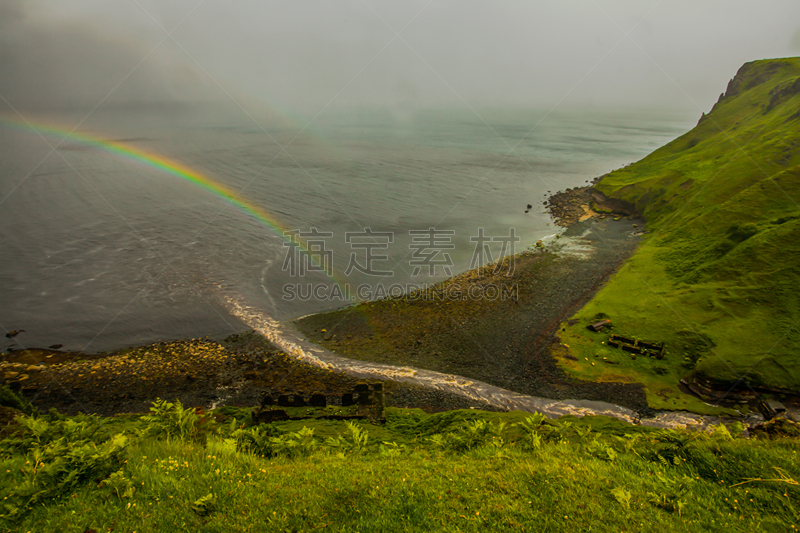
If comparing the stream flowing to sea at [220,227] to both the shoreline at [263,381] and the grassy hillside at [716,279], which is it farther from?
the grassy hillside at [716,279]

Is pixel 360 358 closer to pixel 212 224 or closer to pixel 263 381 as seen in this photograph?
pixel 263 381

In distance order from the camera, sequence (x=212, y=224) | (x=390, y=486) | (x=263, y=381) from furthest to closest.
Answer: (x=212, y=224), (x=263, y=381), (x=390, y=486)

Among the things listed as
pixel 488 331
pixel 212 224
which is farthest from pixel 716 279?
pixel 212 224

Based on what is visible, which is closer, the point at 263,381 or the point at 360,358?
the point at 263,381

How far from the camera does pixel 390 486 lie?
9.68 meters

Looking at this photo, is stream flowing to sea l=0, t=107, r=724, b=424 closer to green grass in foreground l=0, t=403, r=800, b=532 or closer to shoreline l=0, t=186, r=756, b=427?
shoreline l=0, t=186, r=756, b=427

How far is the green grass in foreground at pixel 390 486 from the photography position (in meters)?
8.12

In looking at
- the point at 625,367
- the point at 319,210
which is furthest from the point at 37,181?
the point at 625,367

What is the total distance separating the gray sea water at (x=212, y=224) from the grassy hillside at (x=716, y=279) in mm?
17633

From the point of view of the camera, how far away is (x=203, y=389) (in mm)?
26688

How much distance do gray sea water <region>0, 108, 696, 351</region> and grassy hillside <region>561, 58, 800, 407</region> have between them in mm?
17633

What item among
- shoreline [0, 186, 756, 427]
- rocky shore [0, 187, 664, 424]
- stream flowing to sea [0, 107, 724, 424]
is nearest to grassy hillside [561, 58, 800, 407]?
rocky shore [0, 187, 664, 424]

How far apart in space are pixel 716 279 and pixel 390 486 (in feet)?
132

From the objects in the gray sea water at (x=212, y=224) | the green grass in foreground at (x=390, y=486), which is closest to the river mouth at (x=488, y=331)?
the gray sea water at (x=212, y=224)
